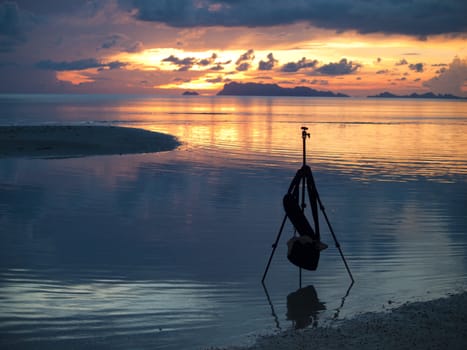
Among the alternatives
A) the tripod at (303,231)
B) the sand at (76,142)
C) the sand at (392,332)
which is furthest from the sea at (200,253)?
the sand at (76,142)

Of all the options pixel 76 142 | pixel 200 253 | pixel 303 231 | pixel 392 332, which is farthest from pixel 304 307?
pixel 76 142

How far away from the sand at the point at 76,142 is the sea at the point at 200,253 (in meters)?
6.71

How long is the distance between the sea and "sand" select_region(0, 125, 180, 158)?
22.0ft

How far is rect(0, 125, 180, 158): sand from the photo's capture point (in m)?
36.6

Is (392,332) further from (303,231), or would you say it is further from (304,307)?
(303,231)

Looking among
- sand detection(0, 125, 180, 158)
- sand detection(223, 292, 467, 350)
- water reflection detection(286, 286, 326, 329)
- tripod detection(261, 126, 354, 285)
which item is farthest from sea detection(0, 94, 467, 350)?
sand detection(0, 125, 180, 158)

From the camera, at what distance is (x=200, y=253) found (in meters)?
14.4

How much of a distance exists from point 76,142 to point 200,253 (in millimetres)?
28569

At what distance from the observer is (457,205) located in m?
21.0

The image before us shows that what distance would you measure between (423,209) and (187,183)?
1092cm

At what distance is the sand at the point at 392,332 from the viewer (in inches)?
317

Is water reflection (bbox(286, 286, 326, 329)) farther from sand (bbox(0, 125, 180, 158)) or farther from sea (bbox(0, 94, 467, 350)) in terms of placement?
sand (bbox(0, 125, 180, 158))

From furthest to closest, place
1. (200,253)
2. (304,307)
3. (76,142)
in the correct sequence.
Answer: (76,142), (200,253), (304,307)

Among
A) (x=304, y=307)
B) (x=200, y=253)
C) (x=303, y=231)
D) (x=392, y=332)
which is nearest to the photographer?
(x=392, y=332)
